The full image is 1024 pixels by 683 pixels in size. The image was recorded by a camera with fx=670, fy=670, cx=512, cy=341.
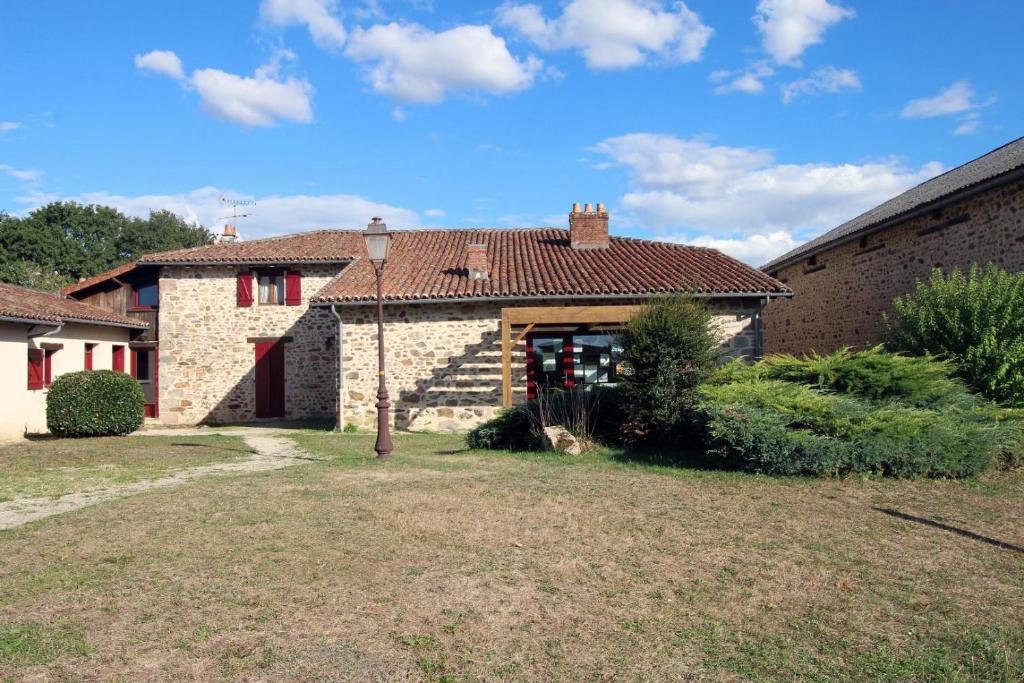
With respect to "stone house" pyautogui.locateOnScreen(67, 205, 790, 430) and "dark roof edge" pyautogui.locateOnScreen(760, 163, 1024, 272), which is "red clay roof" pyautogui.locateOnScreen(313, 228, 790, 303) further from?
"dark roof edge" pyautogui.locateOnScreen(760, 163, 1024, 272)

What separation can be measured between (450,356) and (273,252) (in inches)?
289

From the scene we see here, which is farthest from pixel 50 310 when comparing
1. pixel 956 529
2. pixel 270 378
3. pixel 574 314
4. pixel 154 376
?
pixel 956 529

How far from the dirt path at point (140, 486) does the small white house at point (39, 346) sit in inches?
204

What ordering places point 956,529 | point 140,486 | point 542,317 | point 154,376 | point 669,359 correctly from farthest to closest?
point 154,376 → point 542,317 → point 669,359 → point 140,486 → point 956,529

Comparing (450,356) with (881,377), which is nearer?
(881,377)

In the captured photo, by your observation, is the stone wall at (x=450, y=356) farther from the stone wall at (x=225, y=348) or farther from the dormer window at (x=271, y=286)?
the dormer window at (x=271, y=286)

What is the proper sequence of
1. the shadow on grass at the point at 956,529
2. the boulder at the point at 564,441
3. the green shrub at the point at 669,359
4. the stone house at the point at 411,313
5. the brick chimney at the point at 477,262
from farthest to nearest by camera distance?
the brick chimney at the point at 477,262 → the stone house at the point at 411,313 → the boulder at the point at 564,441 → the green shrub at the point at 669,359 → the shadow on grass at the point at 956,529

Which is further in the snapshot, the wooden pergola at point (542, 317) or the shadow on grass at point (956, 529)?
the wooden pergola at point (542, 317)

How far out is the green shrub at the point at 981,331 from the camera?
890 cm

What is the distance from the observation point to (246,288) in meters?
18.0

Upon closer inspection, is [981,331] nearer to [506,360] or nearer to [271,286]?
[506,360]

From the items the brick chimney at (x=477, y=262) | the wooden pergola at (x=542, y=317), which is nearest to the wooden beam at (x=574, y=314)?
the wooden pergola at (x=542, y=317)

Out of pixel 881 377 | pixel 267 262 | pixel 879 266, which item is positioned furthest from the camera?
pixel 267 262

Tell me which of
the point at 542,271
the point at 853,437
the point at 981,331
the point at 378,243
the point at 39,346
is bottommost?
the point at 853,437
